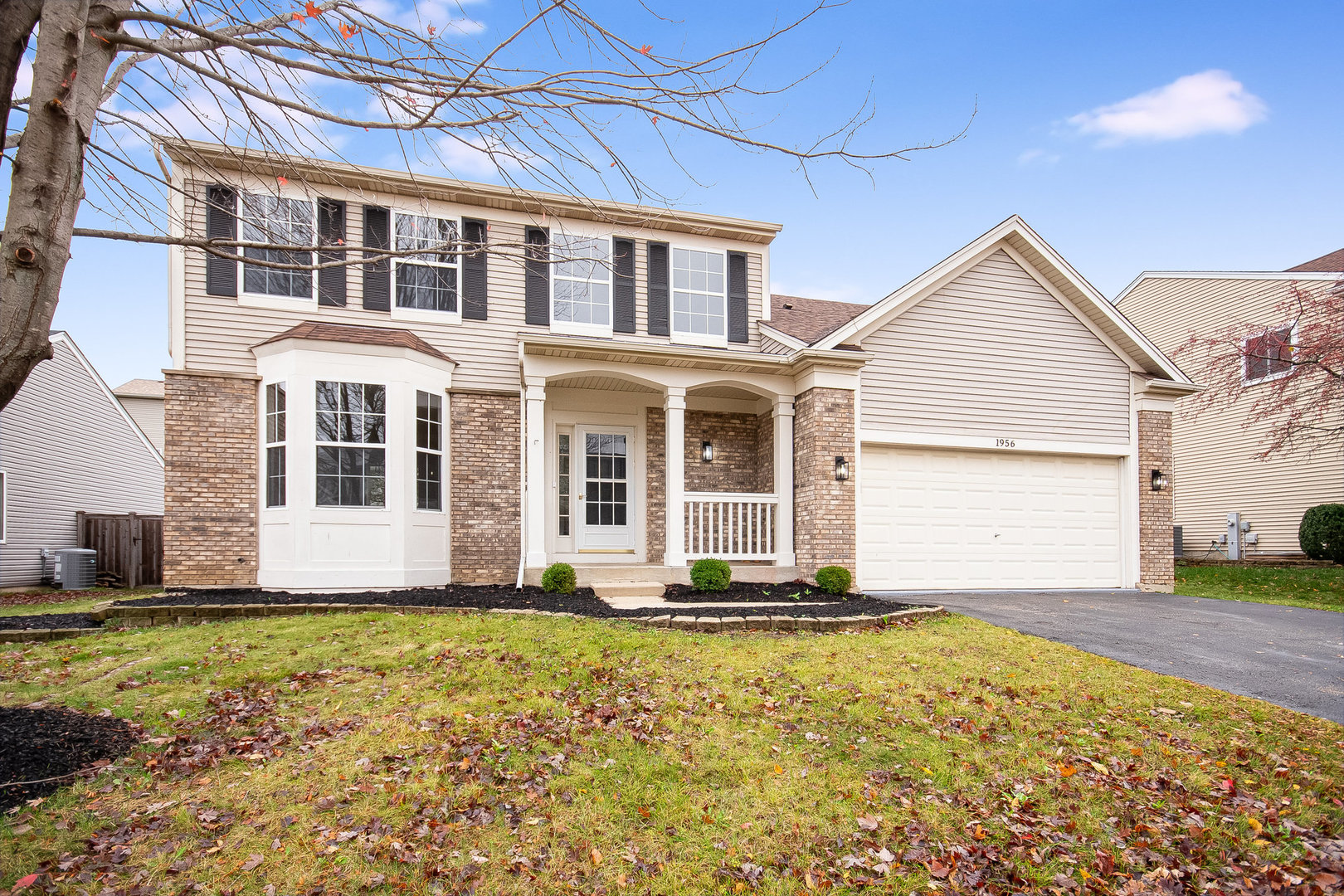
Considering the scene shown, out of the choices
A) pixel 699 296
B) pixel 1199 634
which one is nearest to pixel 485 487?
pixel 699 296

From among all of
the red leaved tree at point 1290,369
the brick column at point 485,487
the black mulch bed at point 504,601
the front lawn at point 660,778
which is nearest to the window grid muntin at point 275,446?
the black mulch bed at point 504,601

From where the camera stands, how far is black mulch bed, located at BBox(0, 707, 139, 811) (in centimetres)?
357

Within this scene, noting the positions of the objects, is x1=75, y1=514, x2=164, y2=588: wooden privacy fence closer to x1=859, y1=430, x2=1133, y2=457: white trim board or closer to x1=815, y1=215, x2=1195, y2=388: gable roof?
x1=859, y1=430, x2=1133, y2=457: white trim board

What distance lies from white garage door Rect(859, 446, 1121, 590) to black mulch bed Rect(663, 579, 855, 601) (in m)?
1.26

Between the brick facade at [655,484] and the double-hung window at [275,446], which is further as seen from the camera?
the brick facade at [655,484]

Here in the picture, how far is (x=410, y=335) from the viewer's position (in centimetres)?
1055

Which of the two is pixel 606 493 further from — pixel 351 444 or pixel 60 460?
pixel 60 460

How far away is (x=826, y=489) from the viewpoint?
403 inches

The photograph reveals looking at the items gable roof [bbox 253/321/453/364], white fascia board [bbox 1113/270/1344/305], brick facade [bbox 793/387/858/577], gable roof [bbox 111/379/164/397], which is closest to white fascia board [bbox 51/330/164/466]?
gable roof [bbox 111/379/164/397]

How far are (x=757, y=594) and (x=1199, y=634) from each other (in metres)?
5.06

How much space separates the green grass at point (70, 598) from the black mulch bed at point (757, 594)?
7.18 meters

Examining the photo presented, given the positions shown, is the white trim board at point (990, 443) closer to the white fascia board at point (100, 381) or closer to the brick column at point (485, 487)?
the brick column at point (485, 487)

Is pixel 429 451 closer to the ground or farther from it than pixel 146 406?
closer to the ground

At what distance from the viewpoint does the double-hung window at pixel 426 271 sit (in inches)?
434
